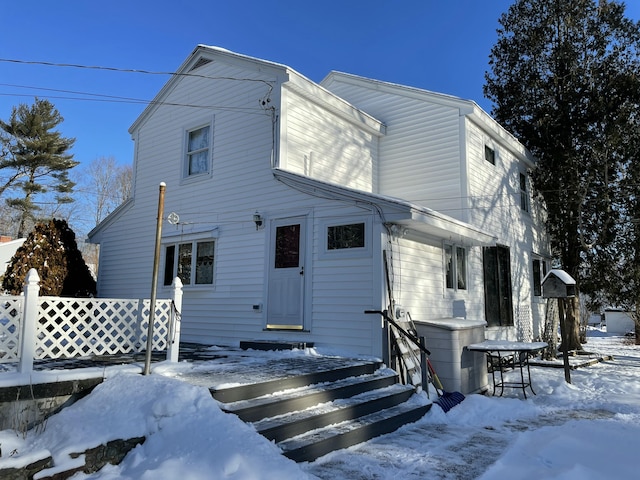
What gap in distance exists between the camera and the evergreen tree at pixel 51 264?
408 inches

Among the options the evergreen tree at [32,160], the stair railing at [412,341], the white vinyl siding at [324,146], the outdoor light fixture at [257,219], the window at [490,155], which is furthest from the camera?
the evergreen tree at [32,160]

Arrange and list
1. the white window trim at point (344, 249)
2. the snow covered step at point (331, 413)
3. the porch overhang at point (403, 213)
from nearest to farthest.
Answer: the snow covered step at point (331, 413) → the porch overhang at point (403, 213) → the white window trim at point (344, 249)

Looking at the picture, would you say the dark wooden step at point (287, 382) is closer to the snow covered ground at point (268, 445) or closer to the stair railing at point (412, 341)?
the snow covered ground at point (268, 445)

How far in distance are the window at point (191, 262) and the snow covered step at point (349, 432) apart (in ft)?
17.9

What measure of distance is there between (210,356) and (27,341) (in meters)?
3.21

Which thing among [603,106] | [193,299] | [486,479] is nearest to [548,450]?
[486,479]

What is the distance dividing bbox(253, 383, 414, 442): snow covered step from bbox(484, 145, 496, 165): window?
24.8 ft

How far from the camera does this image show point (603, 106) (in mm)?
13461

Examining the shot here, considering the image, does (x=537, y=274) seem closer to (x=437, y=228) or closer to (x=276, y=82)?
(x=437, y=228)

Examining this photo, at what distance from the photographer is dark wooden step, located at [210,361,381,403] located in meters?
4.50

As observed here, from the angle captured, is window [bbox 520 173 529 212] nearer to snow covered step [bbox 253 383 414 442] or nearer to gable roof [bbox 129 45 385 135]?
gable roof [bbox 129 45 385 135]

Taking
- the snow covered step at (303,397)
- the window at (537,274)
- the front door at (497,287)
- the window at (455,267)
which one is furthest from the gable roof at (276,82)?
the window at (537,274)

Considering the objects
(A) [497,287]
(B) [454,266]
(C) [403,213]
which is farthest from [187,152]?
(A) [497,287]

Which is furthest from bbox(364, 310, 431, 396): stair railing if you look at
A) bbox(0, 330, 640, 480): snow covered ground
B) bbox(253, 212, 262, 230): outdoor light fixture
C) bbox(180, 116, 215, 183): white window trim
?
bbox(180, 116, 215, 183): white window trim
